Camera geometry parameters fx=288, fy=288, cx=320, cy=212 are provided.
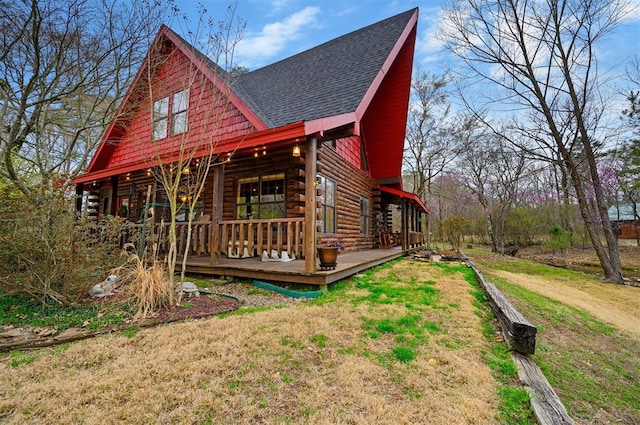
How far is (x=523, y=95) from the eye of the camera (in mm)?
11641

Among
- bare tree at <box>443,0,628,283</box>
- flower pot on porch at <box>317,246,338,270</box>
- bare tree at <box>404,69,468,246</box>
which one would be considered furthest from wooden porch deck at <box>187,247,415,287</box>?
bare tree at <box>404,69,468,246</box>

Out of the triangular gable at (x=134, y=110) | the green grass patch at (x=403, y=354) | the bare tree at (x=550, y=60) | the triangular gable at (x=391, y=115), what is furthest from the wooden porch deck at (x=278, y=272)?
the bare tree at (x=550, y=60)

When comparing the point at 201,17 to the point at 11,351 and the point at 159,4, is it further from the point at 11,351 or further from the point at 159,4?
the point at 11,351

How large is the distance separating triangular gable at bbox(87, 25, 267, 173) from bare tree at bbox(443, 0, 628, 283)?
962 centimetres

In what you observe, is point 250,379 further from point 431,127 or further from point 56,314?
point 431,127

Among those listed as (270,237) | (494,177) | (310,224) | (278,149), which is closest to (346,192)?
(278,149)

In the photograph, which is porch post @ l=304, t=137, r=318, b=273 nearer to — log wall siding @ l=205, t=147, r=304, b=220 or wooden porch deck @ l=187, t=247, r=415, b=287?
wooden porch deck @ l=187, t=247, r=415, b=287

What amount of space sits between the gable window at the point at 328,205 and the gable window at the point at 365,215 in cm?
276

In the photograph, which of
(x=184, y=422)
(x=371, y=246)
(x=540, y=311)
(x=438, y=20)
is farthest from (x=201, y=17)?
(x=438, y=20)

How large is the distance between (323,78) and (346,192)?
3709 millimetres

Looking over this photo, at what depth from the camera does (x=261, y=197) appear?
8172mm

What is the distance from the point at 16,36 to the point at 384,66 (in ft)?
30.8

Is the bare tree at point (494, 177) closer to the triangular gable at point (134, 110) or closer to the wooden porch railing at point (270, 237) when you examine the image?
the triangular gable at point (134, 110)

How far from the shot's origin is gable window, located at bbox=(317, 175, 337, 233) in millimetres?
8277
